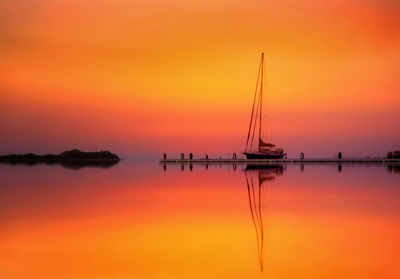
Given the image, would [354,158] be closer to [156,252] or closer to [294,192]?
[294,192]

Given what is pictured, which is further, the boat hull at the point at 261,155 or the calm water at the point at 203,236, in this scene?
the boat hull at the point at 261,155

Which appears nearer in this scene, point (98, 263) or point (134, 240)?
point (98, 263)

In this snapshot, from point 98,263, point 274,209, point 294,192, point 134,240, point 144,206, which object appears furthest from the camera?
point 294,192

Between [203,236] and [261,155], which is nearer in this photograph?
[203,236]

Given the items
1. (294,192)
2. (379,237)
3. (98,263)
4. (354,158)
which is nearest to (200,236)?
(98,263)

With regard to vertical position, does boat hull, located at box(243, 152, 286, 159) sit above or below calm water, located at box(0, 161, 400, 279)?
above

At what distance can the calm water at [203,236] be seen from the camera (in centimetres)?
886

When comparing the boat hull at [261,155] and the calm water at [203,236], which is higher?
the boat hull at [261,155]

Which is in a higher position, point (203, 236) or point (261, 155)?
point (261, 155)

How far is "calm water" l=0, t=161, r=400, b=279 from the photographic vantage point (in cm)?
886

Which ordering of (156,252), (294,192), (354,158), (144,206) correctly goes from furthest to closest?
(354,158) → (294,192) → (144,206) → (156,252)

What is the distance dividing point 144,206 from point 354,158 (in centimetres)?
4614

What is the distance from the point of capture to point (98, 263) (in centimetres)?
928

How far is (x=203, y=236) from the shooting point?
11.9m
